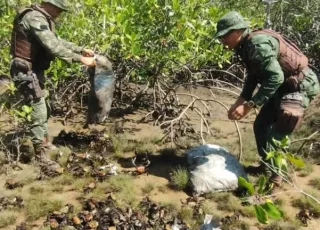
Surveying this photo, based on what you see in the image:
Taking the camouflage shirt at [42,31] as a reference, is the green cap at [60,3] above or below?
above

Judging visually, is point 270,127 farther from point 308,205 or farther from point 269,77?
point 308,205

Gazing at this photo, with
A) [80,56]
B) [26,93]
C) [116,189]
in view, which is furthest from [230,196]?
[26,93]

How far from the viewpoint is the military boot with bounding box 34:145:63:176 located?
15.1 feet

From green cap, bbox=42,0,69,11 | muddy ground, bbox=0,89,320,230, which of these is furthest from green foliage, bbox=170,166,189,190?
green cap, bbox=42,0,69,11

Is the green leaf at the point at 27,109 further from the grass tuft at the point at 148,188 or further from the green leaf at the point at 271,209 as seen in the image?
the green leaf at the point at 271,209

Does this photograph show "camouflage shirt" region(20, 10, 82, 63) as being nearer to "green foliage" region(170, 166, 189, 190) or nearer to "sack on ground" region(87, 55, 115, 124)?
"sack on ground" region(87, 55, 115, 124)

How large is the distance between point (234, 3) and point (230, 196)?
4.75 m

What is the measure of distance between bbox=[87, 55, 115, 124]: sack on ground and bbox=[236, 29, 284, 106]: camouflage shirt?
1.58 metres

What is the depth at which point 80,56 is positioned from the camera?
15.0 ft

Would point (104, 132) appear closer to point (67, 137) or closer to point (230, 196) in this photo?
point (67, 137)

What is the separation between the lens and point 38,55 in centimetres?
463

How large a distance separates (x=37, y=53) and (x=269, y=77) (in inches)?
92.4

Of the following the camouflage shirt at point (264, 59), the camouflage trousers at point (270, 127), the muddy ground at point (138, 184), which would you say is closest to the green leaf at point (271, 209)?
the muddy ground at point (138, 184)

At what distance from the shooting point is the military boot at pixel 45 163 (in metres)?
4.59
